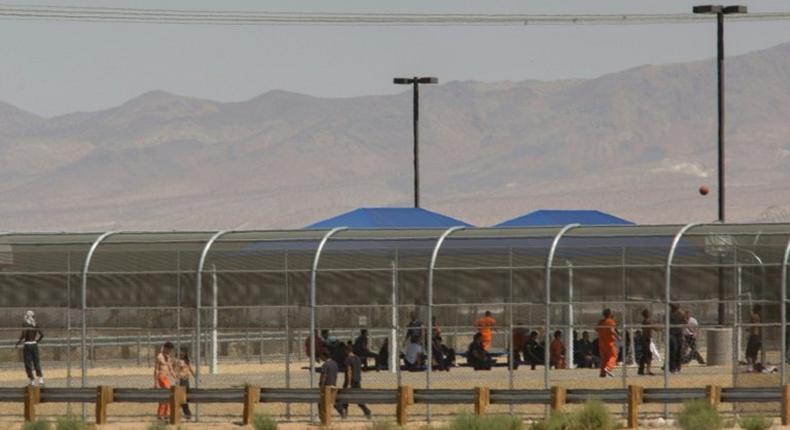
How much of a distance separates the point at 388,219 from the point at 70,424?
1991 cm

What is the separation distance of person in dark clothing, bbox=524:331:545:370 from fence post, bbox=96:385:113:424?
936 cm

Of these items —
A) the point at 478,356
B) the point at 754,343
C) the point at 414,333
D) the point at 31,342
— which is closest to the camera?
the point at 754,343

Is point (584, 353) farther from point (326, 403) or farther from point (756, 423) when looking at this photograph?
point (756, 423)

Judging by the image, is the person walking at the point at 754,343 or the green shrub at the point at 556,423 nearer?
the green shrub at the point at 556,423

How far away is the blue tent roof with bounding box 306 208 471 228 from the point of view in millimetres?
49875

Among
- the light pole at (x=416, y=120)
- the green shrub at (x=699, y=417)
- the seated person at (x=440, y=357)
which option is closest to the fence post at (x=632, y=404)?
the green shrub at (x=699, y=417)

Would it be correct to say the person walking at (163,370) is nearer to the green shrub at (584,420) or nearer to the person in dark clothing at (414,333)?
the person in dark clothing at (414,333)

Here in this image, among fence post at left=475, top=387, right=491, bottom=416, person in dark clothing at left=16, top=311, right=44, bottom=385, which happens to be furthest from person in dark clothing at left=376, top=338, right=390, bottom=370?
fence post at left=475, top=387, right=491, bottom=416

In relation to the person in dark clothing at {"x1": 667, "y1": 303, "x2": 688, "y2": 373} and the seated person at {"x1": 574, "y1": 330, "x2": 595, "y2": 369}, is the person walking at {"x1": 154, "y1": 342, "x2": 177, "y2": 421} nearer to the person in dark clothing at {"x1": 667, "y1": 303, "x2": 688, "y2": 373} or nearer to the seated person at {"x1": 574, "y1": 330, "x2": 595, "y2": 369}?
the person in dark clothing at {"x1": 667, "y1": 303, "x2": 688, "y2": 373}

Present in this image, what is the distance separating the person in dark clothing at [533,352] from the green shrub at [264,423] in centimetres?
862

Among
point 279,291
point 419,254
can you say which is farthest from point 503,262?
point 279,291

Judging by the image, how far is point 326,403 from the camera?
106 feet

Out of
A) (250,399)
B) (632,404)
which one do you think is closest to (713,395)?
(632,404)

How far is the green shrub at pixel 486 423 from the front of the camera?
99.0 feet
